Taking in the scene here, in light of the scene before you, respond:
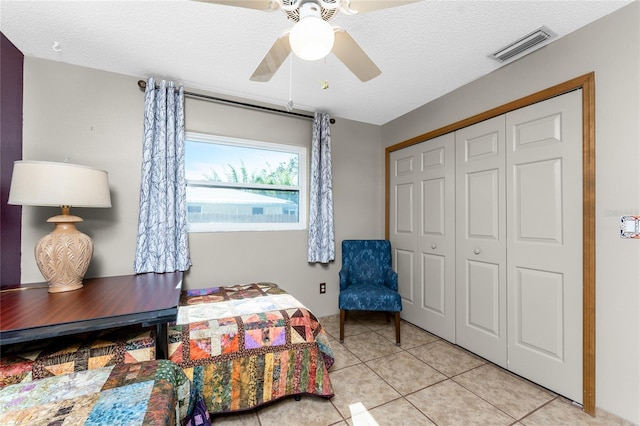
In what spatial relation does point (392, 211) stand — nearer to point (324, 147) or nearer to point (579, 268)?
point (324, 147)

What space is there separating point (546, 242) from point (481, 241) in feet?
1.49

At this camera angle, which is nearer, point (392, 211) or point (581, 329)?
point (581, 329)

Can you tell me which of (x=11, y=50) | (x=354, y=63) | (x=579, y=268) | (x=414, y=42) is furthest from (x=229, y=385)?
(x=11, y=50)

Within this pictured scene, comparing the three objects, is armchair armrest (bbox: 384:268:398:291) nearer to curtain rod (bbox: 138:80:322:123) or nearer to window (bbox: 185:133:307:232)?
window (bbox: 185:133:307:232)

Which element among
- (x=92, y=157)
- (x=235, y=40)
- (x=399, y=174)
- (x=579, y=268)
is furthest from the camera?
(x=399, y=174)

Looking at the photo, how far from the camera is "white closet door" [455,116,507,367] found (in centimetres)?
204

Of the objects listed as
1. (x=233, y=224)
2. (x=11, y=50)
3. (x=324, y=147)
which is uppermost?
(x=11, y=50)

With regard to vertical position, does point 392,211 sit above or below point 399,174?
below

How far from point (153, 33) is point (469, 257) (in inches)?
114

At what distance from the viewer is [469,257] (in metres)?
2.28

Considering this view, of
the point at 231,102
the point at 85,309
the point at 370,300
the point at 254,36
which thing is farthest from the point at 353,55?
the point at 370,300

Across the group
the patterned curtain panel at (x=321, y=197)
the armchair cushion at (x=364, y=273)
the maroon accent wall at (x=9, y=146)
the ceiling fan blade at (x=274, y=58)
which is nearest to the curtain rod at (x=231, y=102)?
the patterned curtain panel at (x=321, y=197)

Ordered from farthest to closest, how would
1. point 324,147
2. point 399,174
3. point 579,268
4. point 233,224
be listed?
1. point 399,174
2. point 324,147
3. point 233,224
4. point 579,268

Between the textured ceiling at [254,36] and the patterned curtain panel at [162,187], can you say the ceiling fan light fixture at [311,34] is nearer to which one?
the textured ceiling at [254,36]
